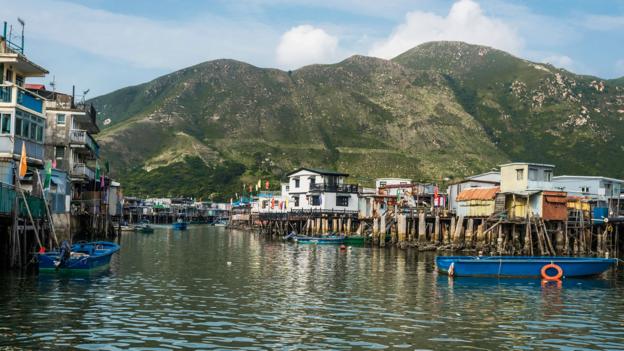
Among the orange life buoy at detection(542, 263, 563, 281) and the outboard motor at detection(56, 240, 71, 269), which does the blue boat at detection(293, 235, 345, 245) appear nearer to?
the orange life buoy at detection(542, 263, 563, 281)

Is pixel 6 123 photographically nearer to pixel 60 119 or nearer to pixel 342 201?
pixel 60 119

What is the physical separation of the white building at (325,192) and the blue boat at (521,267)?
216ft

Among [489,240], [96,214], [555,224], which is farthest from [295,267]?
[96,214]

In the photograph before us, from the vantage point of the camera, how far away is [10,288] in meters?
34.5

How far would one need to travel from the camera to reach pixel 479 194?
73562 millimetres

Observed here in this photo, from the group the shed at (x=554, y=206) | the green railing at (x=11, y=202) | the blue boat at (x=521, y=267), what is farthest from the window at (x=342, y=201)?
the green railing at (x=11, y=202)

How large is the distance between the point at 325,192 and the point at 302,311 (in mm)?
82942

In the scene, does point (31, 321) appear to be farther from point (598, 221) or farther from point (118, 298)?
point (598, 221)

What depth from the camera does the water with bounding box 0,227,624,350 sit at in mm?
24281

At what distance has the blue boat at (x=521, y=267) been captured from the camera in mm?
47094

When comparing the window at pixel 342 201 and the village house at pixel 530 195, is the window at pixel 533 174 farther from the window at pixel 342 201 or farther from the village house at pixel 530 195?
the window at pixel 342 201

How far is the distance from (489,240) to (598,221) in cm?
1418

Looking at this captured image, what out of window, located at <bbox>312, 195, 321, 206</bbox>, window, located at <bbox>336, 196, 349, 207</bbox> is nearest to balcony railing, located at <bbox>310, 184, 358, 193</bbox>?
window, located at <bbox>336, 196, 349, 207</bbox>

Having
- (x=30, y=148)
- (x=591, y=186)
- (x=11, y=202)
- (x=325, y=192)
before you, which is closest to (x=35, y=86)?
(x=30, y=148)
